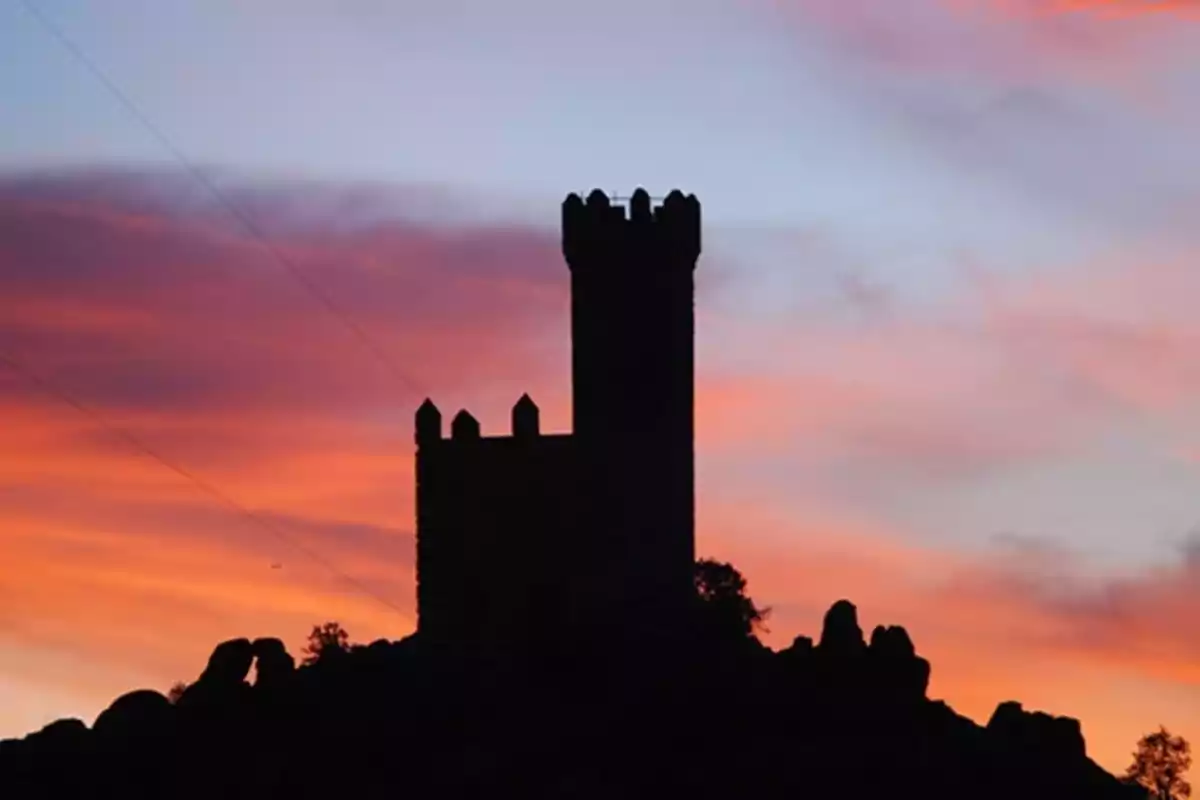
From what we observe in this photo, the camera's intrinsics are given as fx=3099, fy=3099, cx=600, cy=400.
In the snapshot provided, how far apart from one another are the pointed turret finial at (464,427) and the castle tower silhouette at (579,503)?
0.03 m

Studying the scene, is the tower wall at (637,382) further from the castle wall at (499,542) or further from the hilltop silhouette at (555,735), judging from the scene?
the hilltop silhouette at (555,735)

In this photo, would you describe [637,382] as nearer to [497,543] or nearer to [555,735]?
[497,543]

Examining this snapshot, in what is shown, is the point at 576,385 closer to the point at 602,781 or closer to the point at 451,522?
the point at 451,522

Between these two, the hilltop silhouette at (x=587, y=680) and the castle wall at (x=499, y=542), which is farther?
the castle wall at (x=499, y=542)

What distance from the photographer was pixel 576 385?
353ft

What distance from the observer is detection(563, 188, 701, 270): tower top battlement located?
109500 millimetres

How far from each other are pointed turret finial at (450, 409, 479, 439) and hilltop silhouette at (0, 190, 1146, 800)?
77mm

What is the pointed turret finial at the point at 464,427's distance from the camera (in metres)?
106

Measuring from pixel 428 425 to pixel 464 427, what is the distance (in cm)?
133

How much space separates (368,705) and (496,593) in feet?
18.9

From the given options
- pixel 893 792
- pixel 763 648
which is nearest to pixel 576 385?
pixel 763 648

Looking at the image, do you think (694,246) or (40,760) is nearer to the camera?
(40,760)

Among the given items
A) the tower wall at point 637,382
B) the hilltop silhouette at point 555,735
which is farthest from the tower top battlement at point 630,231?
the hilltop silhouette at point 555,735

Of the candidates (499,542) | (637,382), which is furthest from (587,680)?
(637,382)
